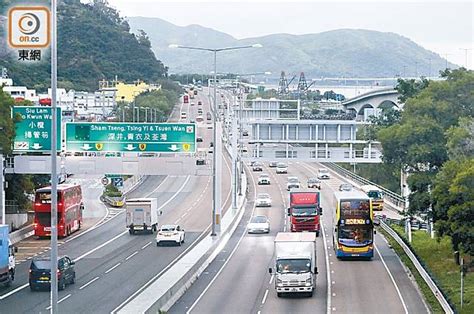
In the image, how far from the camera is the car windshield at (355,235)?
51.3 metres

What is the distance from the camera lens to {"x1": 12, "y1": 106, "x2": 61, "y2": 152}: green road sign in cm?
5666

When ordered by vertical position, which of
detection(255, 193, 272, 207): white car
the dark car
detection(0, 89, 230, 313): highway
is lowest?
detection(0, 89, 230, 313): highway

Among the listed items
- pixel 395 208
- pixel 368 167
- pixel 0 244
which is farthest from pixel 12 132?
pixel 368 167

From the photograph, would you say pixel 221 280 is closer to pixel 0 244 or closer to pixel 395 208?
pixel 0 244

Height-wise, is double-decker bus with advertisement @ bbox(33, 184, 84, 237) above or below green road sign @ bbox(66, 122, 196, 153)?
below

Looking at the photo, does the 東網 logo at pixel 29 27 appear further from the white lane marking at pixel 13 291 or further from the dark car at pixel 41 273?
the dark car at pixel 41 273

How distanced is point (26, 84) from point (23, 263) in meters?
82.9

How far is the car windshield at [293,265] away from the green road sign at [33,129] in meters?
20.6

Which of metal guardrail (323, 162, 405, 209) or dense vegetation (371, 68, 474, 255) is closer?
dense vegetation (371, 68, 474, 255)

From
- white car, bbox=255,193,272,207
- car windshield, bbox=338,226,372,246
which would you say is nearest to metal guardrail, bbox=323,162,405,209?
white car, bbox=255,193,272,207

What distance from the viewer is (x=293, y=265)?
133 feet

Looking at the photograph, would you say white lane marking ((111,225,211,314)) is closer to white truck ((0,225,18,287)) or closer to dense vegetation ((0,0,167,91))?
white truck ((0,225,18,287))

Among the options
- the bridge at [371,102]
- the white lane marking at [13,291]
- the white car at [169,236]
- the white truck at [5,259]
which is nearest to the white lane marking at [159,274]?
the white car at [169,236]

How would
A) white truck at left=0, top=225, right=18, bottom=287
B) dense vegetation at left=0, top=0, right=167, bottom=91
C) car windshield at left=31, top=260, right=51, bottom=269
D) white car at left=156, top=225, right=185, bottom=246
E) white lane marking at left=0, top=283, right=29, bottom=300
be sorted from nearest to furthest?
white lane marking at left=0, top=283, right=29, bottom=300
car windshield at left=31, top=260, right=51, bottom=269
white truck at left=0, top=225, right=18, bottom=287
white car at left=156, top=225, right=185, bottom=246
dense vegetation at left=0, top=0, right=167, bottom=91
